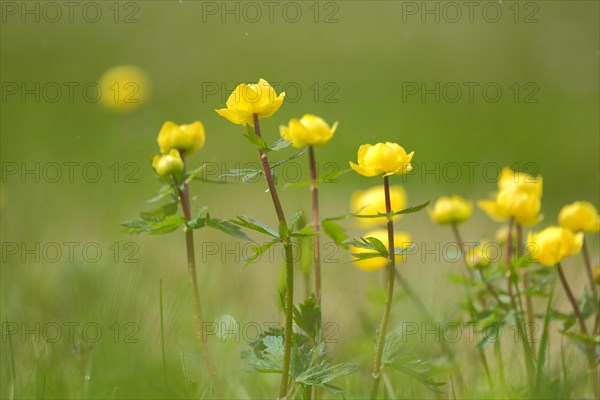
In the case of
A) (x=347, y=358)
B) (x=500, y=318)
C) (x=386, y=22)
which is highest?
(x=386, y=22)

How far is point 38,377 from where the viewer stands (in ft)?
4.48

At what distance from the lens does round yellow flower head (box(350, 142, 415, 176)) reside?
1.13 meters

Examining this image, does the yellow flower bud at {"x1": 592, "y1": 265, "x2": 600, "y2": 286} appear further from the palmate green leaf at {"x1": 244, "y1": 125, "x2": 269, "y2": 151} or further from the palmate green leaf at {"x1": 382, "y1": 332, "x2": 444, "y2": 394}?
the palmate green leaf at {"x1": 244, "y1": 125, "x2": 269, "y2": 151}

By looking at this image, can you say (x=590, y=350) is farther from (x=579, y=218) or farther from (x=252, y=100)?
(x=252, y=100)

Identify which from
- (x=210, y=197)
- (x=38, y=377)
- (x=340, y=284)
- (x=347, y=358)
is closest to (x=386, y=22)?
(x=210, y=197)

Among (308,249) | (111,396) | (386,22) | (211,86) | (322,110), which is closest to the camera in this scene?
(111,396)

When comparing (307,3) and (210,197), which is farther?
(307,3)

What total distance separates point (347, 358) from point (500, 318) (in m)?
0.51

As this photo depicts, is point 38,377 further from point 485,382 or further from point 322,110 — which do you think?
point 322,110

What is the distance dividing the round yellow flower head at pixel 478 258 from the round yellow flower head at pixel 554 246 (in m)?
0.15

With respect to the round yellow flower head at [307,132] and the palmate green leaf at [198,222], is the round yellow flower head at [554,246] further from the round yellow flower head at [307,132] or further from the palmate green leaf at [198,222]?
the palmate green leaf at [198,222]

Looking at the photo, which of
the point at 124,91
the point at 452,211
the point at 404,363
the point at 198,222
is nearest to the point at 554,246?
the point at 452,211

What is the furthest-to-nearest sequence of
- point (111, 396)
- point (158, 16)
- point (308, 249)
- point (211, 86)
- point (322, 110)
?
point (158, 16)
point (211, 86)
point (322, 110)
point (308, 249)
point (111, 396)

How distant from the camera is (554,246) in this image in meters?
1.39
